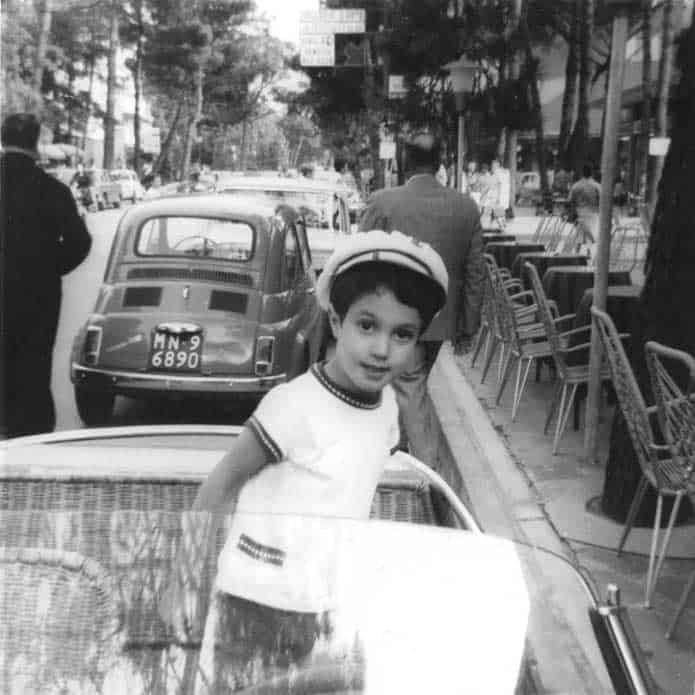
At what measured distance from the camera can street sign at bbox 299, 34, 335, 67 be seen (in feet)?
49.6

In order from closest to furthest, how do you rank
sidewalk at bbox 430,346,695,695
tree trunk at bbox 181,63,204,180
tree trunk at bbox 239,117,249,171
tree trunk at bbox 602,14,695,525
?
sidewalk at bbox 430,346,695,695 → tree trunk at bbox 602,14,695,525 → tree trunk at bbox 181,63,204,180 → tree trunk at bbox 239,117,249,171

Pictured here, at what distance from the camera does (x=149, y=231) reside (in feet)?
26.6

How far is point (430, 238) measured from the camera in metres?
5.62

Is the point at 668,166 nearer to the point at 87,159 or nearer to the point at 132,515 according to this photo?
the point at 132,515

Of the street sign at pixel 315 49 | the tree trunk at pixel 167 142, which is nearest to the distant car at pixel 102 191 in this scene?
the tree trunk at pixel 167 142

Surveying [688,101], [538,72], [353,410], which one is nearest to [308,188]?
[688,101]

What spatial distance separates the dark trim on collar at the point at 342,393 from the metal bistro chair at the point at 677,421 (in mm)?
1823

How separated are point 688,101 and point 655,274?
76cm

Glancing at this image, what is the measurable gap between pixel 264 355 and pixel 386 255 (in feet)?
17.3

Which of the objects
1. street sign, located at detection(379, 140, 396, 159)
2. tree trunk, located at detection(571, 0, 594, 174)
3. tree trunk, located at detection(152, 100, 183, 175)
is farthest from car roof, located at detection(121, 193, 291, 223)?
street sign, located at detection(379, 140, 396, 159)

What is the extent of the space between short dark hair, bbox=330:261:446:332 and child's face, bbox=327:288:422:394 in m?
0.01

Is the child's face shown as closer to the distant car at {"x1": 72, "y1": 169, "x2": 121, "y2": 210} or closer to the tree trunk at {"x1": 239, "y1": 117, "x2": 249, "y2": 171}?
the distant car at {"x1": 72, "y1": 169, "x2": 121, "y2": 210}

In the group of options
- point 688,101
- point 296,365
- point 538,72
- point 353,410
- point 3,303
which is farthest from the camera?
point 538,72

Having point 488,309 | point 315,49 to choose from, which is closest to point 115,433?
point 488,309
